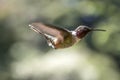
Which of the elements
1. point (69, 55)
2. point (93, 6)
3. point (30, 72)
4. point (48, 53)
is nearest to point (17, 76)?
point (30, 72)

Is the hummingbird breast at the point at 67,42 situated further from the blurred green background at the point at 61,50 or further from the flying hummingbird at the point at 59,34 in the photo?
the blurred green background at the point at 61,50

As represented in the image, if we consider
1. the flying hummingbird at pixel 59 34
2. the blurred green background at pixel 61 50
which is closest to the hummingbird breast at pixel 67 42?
the flying hummingbird at pixel 59 34

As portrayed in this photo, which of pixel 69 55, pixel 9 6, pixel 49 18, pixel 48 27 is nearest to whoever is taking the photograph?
pixel 48 27

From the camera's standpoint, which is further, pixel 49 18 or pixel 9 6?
pixel 9 6

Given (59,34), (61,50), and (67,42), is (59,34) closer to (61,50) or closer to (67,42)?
(67,42)

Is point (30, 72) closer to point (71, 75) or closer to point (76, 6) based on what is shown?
point (71, 75)

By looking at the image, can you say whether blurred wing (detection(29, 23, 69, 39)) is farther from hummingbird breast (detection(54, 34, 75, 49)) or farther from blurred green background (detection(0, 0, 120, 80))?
blurred green background (detection(0, 0, 120, 80))

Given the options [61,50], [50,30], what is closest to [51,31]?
[50,30]
